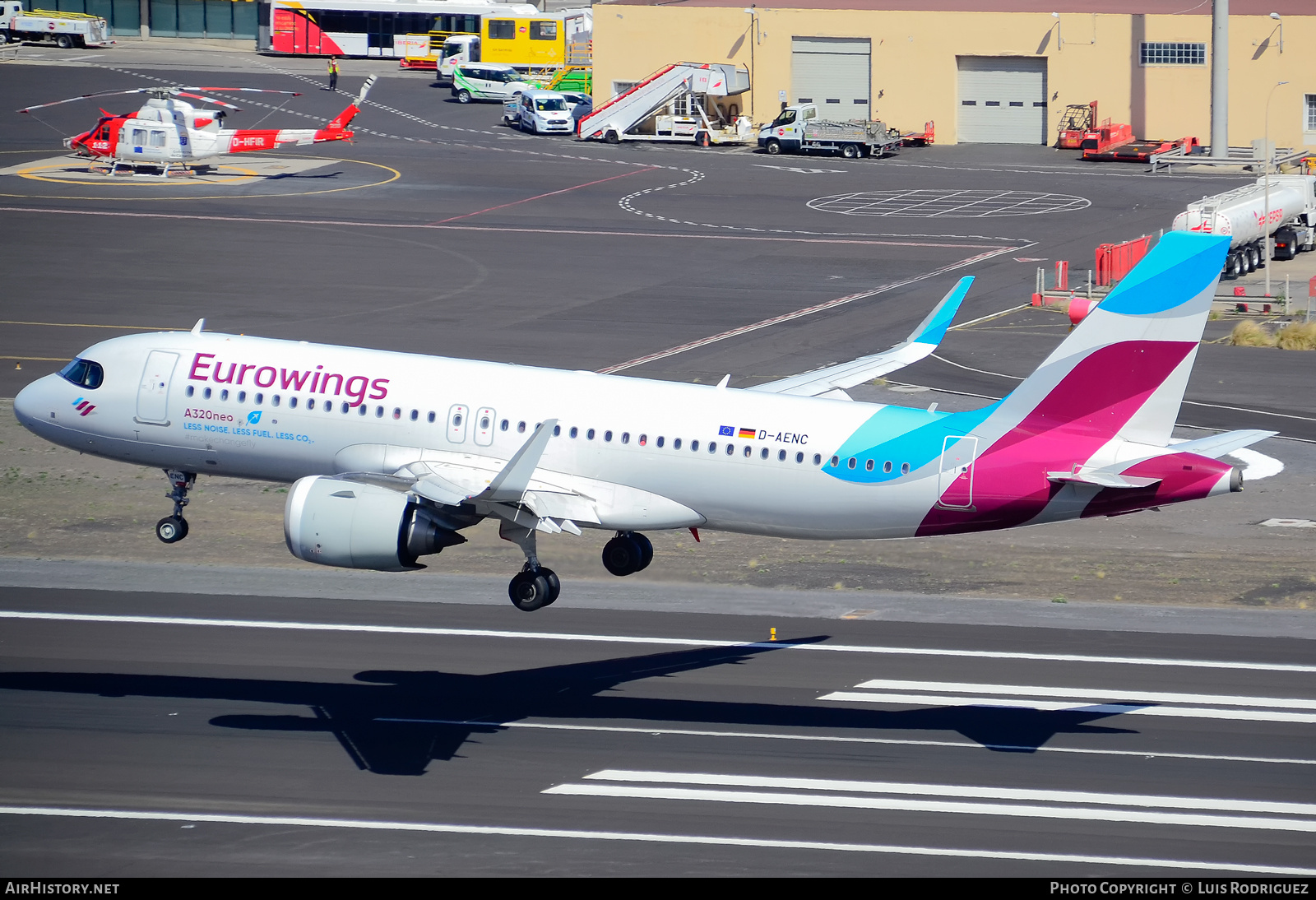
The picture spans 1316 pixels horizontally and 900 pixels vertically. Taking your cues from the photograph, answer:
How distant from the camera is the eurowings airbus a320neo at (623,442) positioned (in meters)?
31.9

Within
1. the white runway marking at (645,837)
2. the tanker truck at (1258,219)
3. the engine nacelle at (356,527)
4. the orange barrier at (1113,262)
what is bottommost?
the white runway marking at (645,837)

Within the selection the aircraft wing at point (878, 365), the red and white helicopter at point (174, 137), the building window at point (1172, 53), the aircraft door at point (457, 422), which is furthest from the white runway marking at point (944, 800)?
the building window at point (1172, 53)

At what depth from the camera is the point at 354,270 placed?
8338 centimetres

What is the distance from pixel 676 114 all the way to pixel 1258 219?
2379 inches

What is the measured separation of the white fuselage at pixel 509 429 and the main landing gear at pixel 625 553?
250 cm

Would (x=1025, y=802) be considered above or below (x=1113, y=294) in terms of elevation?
below

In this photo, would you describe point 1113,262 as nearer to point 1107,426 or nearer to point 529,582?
point 1107,426

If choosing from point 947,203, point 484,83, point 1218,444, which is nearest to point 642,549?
point 1218,444

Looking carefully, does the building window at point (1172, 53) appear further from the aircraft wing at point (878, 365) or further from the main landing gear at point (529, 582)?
the main landing gear at point (529, 582)

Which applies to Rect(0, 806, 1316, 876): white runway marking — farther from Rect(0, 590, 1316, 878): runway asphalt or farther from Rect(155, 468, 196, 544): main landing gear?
Rect(155, 468, 196, 544): main landing gear

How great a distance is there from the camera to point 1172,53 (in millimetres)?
126562

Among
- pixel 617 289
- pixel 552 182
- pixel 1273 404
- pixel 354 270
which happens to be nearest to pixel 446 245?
pixel 354 270

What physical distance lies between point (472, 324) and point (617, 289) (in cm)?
1089

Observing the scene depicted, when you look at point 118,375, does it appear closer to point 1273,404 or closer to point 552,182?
point 1273,404
